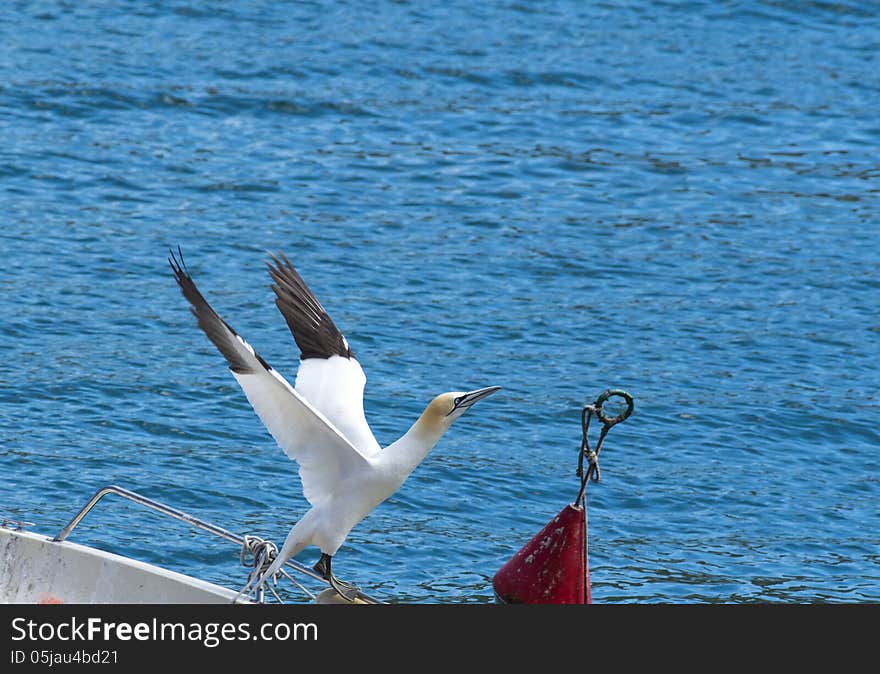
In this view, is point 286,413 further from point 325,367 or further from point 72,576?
point 72,576

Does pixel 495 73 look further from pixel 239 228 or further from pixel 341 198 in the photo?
pixel 239 228

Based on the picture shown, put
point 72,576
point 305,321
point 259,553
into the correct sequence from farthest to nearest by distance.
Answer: point 305,321 < point 72,576 < point 259,553

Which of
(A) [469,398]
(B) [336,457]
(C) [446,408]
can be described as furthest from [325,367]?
(A) [469,398]

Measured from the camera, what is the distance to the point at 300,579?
426 inches

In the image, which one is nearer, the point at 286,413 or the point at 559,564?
the point at 559,564

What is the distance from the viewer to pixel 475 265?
16.6m

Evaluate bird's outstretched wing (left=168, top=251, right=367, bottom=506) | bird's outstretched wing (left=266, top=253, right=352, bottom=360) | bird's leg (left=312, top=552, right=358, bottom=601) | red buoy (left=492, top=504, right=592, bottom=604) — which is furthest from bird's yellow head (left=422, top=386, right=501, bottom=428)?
bird's outstretched wing (left=266, top=253, right=352, bottom=360)

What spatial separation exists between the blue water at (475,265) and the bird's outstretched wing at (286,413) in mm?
2128

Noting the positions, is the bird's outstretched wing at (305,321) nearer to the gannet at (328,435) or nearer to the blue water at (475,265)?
the gannet at (328,435)

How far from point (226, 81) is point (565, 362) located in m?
8.39

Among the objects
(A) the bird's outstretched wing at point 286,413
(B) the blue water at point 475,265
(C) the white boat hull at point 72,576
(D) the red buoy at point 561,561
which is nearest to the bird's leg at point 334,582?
(A) the bird's outstretched wing at point 286,413

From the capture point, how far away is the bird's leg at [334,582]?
8250 millimetres

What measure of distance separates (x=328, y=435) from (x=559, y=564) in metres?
1.41
